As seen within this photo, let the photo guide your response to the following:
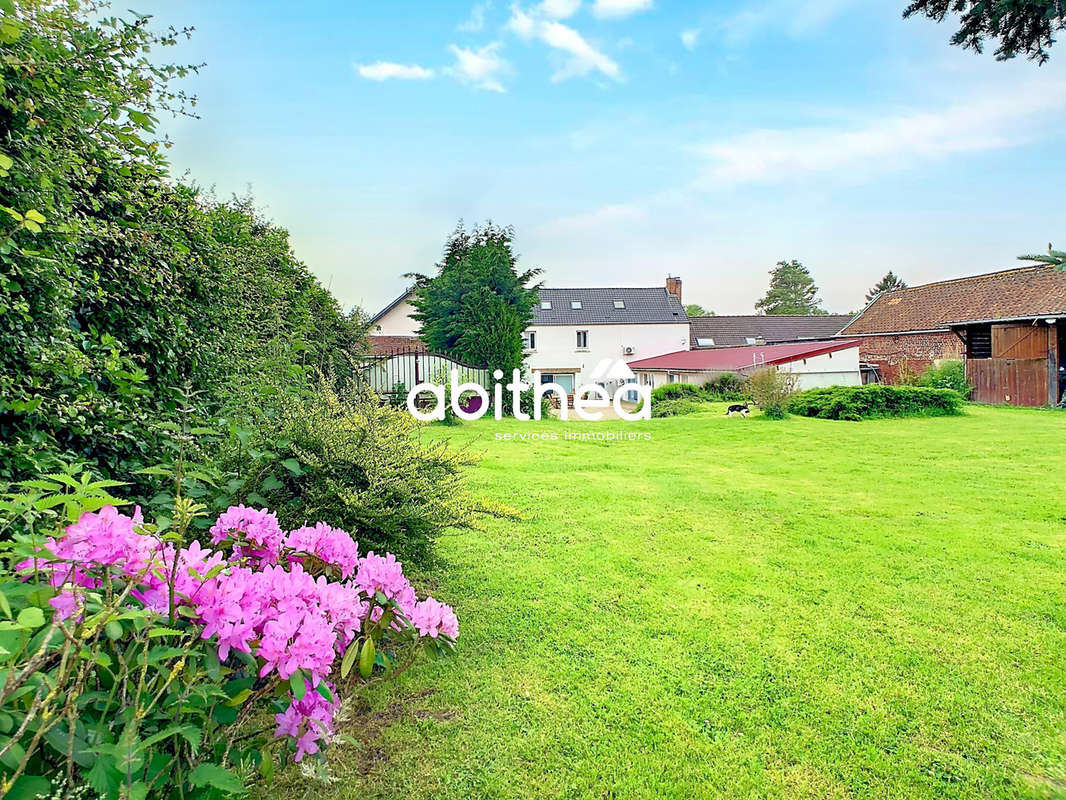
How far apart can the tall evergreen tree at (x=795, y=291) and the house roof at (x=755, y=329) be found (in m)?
25.1

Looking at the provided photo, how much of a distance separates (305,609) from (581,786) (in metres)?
1.27

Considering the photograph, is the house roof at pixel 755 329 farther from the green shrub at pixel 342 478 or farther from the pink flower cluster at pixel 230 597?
the pink flower cluster at pixel 230 597

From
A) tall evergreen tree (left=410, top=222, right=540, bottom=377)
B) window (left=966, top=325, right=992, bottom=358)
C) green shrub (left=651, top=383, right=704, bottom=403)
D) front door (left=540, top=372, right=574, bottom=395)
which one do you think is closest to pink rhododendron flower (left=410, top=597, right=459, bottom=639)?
tall evergreen tree (left=410, top=222, right=540, bottom=377)

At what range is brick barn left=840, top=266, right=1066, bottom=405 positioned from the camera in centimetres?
1911

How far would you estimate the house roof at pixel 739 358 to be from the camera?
23.7 meters

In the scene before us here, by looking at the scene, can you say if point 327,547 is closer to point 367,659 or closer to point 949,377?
point 367,659

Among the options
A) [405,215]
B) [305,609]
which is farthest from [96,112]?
[405,215]

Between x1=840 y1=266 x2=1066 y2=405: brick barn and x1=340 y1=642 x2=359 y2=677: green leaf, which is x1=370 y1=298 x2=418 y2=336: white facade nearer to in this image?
x1=840 y1=266 x2=1066 y2=405: brick barn

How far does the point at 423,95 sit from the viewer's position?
311 inches

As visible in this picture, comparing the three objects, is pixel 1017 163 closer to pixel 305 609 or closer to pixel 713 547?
pixel 713 547

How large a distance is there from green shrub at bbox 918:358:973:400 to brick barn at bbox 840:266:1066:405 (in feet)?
1.25

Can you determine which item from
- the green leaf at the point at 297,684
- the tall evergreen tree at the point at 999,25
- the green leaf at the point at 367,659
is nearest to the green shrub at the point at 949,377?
the tall evergreen tree at the point at 999,25

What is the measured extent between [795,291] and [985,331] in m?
48.9

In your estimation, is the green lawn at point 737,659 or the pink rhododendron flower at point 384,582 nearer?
the pink rhododendron flower at point 384,582
